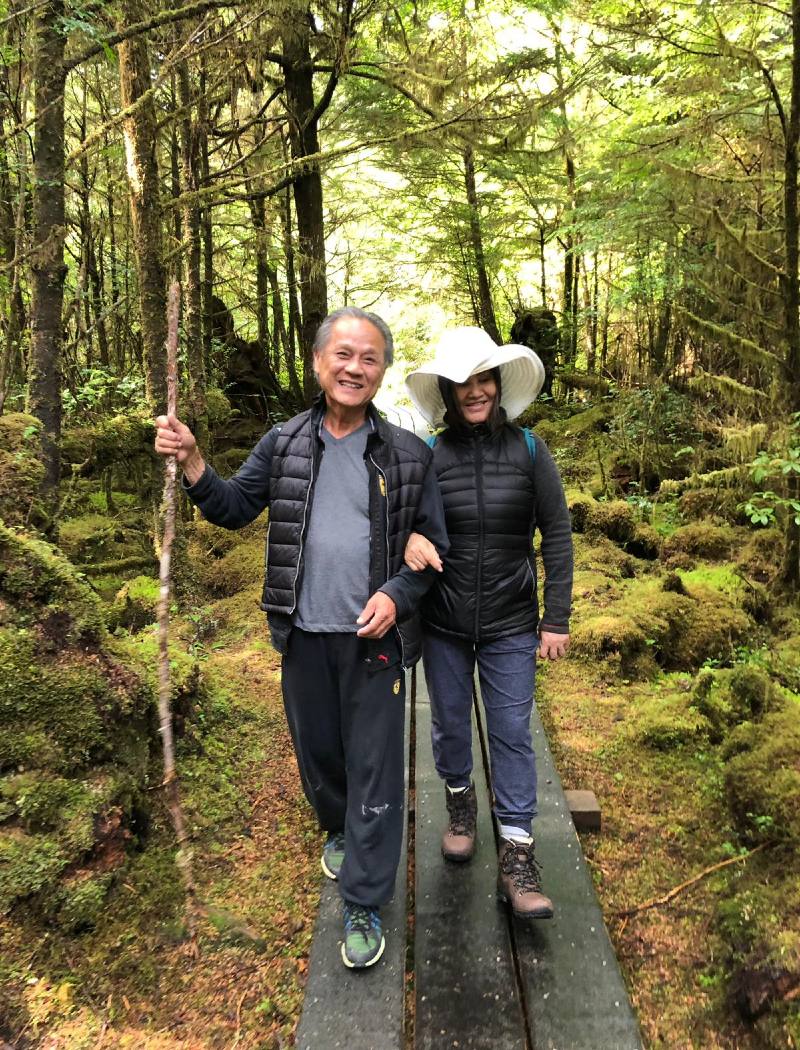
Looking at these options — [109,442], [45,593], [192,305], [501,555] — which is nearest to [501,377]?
[501,555]

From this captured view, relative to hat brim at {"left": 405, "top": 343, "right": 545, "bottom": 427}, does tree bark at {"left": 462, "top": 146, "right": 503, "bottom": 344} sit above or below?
above

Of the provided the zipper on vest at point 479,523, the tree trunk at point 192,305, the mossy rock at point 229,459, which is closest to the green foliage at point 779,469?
the zipper on vest at point 479,523

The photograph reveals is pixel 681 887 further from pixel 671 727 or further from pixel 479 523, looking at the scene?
pixel 479 523

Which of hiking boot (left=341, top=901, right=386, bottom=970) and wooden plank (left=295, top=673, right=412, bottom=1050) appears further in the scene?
hiking boot (left=341, top=901, right=386, bottom=970)

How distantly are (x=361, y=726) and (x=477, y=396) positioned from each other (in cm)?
138

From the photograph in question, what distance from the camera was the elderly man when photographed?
2.33 metres

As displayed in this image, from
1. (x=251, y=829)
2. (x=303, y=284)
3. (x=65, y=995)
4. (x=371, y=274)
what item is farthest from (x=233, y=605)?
(x=371, y=274)

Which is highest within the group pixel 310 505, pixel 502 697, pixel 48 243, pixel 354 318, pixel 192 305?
pixel 192 305

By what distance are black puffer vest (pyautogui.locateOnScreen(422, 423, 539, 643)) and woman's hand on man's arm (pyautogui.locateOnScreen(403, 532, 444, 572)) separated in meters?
0.30

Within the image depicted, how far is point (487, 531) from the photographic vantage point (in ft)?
8.57

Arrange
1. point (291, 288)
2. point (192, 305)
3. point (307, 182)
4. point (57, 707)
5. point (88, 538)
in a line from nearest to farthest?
point (57, 707) < point (192, 305) < point (88, 538) < point (307, 182) < point (291, 288)

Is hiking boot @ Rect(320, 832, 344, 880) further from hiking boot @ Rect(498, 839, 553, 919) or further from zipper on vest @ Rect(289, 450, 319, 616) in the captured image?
zipper on vest @ Rect(289, 450, 319, 616)

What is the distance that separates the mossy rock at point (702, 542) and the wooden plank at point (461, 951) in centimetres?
517

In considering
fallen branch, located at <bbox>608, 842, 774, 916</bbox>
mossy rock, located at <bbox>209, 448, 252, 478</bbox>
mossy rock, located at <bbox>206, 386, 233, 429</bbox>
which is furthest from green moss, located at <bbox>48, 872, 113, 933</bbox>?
mossy rock, located at <bbox>209, 448, 252, 478</bbox>
